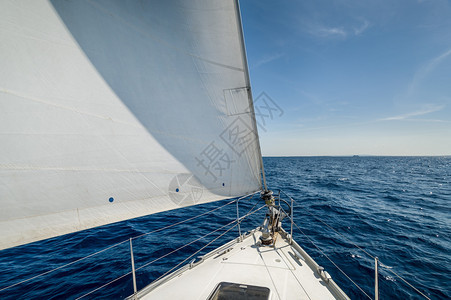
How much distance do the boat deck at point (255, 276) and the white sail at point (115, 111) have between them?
120 cm

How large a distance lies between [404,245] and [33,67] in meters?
11.1

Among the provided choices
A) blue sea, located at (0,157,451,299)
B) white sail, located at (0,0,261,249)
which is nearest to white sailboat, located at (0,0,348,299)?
white sail, located at (0,0,261,249)

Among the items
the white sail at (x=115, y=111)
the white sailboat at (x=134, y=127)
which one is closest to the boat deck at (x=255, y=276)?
the white sailboat at (x=134, y=127)

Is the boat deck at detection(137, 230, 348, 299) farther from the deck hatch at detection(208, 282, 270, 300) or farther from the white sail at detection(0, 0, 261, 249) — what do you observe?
the white sail at detection(0, 0, 261, 249)

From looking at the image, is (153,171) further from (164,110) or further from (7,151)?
(7,151)

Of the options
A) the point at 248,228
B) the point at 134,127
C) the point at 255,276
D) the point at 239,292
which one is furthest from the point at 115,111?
the point at 248,228

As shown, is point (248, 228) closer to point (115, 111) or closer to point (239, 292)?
point (239, 292)

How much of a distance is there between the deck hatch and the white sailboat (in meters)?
0.01

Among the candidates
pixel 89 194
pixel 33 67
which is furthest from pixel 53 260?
pixel 33 67

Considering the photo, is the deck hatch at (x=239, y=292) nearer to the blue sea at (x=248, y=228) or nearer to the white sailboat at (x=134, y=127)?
the white sailboat at (x=134, y=127)

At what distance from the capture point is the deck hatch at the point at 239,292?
89.7 inches

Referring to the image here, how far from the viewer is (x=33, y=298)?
399 cm

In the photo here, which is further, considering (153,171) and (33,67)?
(153,171)

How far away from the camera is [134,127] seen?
2586 millimetres
